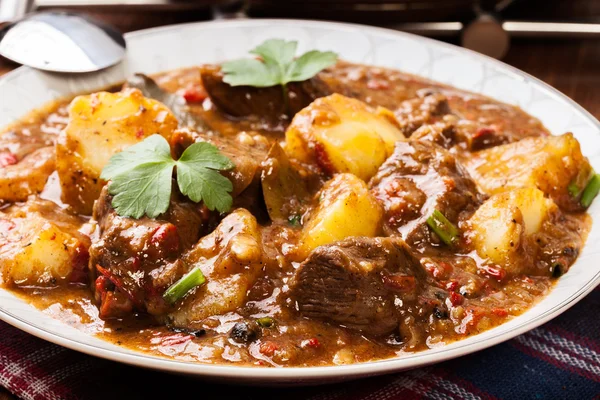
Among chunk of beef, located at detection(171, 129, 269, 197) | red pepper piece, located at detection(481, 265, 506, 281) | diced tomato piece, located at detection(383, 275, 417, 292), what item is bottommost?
red pepper piece, located at detection(481, 265, 506, 281)

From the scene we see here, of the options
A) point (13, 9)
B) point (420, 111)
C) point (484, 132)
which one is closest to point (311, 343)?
point (484, 132)

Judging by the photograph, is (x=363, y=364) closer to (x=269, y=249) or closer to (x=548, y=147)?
(x=269, y=249)

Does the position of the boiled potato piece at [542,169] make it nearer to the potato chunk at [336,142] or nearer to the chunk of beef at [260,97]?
the potato chunk at [336,142]

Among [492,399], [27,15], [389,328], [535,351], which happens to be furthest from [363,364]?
[27,15]

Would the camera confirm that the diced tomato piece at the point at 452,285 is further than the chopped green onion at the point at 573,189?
No

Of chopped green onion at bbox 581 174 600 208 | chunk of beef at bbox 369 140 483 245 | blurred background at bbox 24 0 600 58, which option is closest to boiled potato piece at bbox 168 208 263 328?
chunk of beef at bbox 369 140 483 245

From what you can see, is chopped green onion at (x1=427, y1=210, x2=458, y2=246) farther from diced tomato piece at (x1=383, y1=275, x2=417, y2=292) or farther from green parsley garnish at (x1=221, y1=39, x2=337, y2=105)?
green parsley garnish at (x1=221, y1=39, x2=337, y2=105)

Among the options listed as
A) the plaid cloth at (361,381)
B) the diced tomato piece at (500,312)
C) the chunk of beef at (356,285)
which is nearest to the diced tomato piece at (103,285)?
the plaid cloth at (361,381)
